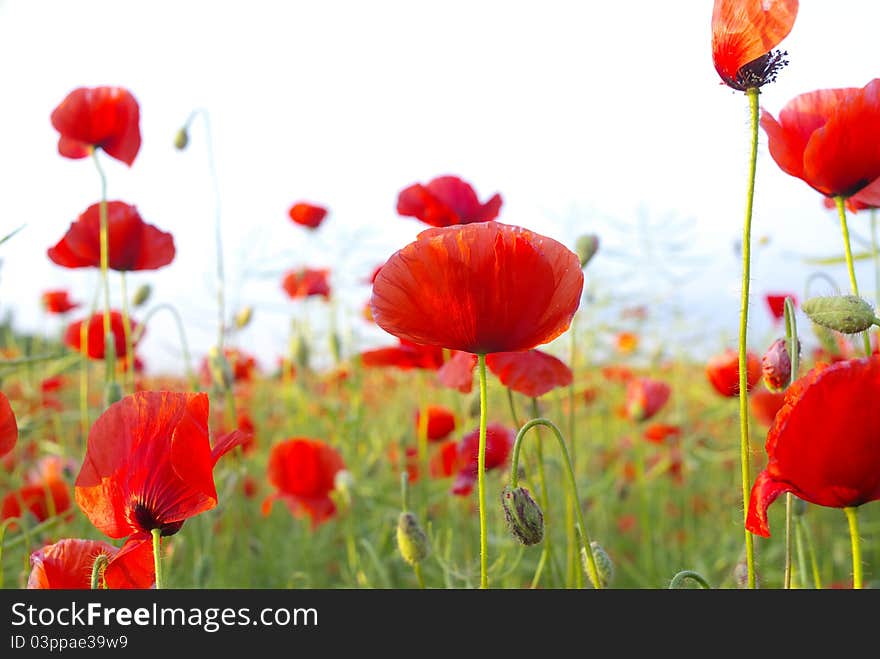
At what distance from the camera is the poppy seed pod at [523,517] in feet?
2.19

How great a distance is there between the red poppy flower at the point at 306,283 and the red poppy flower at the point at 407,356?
0.97 m

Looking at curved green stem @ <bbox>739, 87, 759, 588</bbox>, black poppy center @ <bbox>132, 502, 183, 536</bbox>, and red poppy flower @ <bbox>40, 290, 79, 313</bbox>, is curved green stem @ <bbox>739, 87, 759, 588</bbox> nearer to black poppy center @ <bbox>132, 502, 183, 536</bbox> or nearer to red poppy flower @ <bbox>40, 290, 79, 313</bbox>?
black poppy center @ <bbox>132, 502, 183, 536</bbox>

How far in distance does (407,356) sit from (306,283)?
43.1 inches

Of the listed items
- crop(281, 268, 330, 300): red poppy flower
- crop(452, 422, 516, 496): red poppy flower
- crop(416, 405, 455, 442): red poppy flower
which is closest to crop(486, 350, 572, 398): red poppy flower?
A: crop(452, 422, 516, 496): red poppy flower

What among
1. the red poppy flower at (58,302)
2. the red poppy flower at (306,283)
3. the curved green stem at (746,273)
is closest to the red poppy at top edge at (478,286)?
the curved green stem at (746,273)

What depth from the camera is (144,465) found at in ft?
2.06

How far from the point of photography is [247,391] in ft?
11.6

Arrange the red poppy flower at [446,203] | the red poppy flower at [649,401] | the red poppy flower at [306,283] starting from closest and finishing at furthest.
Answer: the red poppy flower at [446,203] < the red poppy flower at [649,401] < the red poppy flower at [306,283]

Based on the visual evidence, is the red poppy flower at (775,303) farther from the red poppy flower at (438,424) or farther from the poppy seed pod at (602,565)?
the poppy seed pod at (602,565)

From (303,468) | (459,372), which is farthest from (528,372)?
(303,468)
